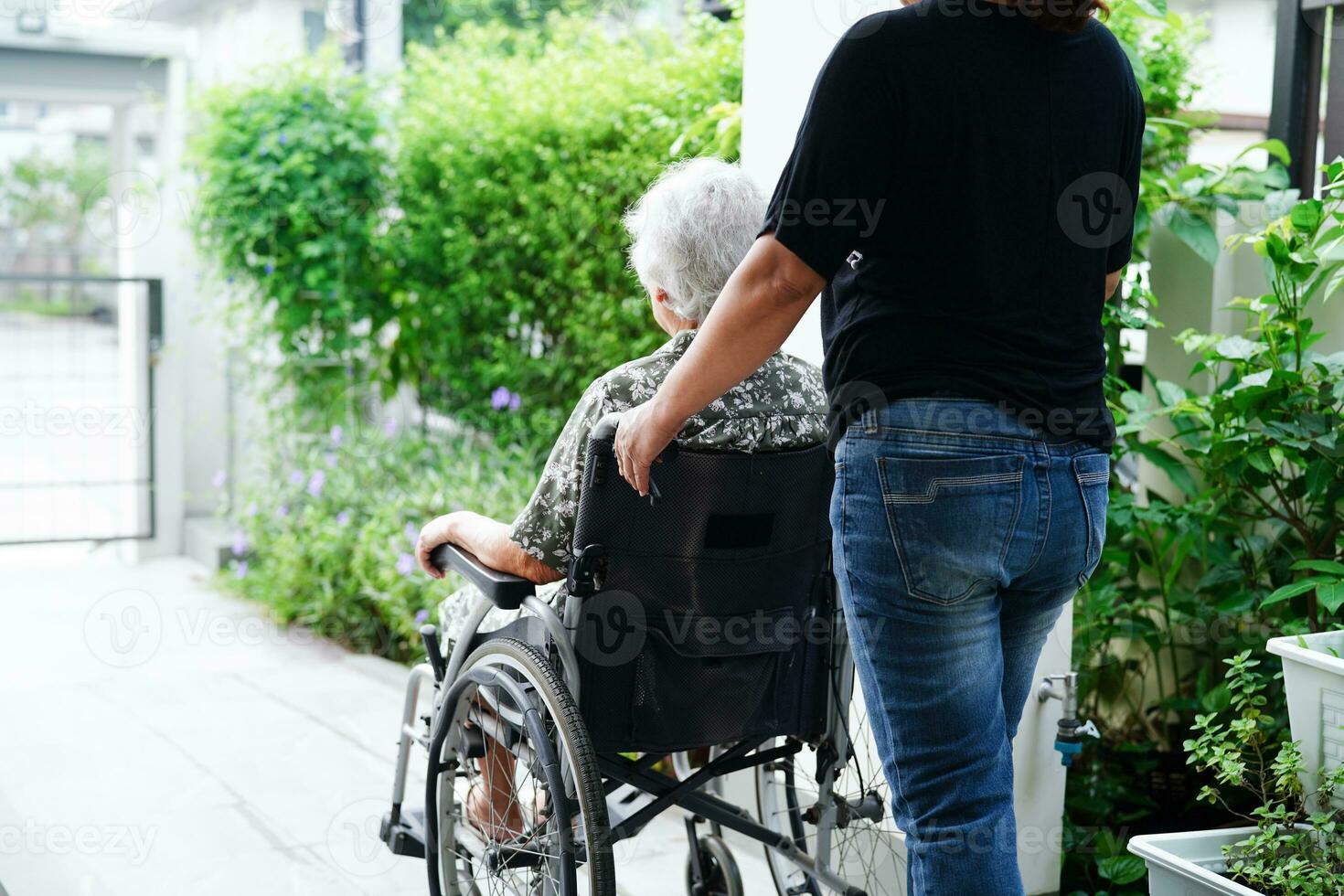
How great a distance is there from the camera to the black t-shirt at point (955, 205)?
1.25 meters

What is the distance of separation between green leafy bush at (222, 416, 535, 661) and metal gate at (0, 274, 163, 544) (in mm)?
851

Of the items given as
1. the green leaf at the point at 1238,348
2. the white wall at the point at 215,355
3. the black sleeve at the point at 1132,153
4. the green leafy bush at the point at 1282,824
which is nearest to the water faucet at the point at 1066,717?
the green leafy bush at the point at 1282,824

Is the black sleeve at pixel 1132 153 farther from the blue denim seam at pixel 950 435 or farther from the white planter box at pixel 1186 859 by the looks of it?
the white planter box at pixel 1186 859

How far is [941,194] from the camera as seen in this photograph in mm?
1281

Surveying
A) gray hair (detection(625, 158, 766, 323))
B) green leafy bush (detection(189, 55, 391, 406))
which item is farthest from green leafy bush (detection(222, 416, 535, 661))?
gray hair (detection(625, 158, 766, 323))

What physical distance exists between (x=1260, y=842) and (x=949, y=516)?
2.97ft

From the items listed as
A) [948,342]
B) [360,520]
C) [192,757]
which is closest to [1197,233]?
[948,342]

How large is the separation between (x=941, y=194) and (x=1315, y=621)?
4.47 ft

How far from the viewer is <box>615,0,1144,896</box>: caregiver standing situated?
1265 mm

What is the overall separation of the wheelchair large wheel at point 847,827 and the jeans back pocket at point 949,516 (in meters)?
0.62

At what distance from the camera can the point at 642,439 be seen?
148cm

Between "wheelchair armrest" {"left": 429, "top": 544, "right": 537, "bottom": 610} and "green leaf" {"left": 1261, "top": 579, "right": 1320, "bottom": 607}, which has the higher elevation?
"wheelchair armrest" {"left": 429, "top": 544, "right": 537, "bottom": 610}

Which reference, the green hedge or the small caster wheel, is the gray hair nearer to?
the small caster wheel

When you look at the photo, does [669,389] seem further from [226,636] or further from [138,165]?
[138,165]
